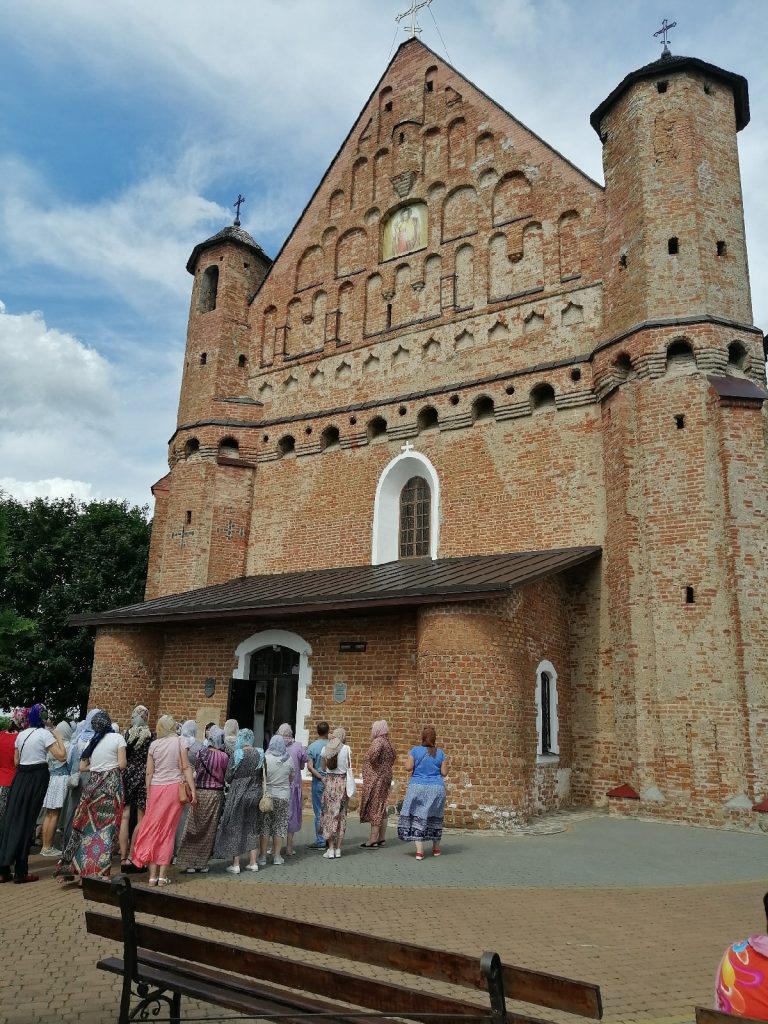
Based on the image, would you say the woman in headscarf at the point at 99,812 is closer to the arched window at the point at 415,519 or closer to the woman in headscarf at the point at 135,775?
the woman in headscarf at the point at 135,775

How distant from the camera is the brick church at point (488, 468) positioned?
12.8 meters

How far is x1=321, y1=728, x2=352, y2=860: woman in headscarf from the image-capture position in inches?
368

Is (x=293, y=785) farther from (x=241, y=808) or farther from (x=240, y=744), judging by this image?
(x=240, y=744)

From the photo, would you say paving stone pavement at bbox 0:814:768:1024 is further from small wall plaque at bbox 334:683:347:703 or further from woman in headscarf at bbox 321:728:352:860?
small wall plaque at bbox 334:683:347:703

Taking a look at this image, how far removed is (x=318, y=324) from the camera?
21438 mm

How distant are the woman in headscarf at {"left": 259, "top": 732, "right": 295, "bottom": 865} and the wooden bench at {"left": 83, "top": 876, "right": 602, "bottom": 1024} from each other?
14.5 ft

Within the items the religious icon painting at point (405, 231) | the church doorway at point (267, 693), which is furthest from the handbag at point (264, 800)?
the religious icon painting at point (405, 231)

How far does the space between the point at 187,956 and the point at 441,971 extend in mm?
1436

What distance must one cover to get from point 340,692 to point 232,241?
575 inches

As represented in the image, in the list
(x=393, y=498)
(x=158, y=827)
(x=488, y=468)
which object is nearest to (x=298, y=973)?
(x=158, y=827)

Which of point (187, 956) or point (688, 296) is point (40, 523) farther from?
point (187, 956)

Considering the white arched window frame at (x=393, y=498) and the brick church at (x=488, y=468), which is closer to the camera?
the brick church at (x=488, y=468)

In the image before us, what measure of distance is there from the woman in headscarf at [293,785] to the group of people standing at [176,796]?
2cm

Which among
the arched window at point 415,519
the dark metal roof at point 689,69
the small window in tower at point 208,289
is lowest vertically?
the arched window at point 415,519
